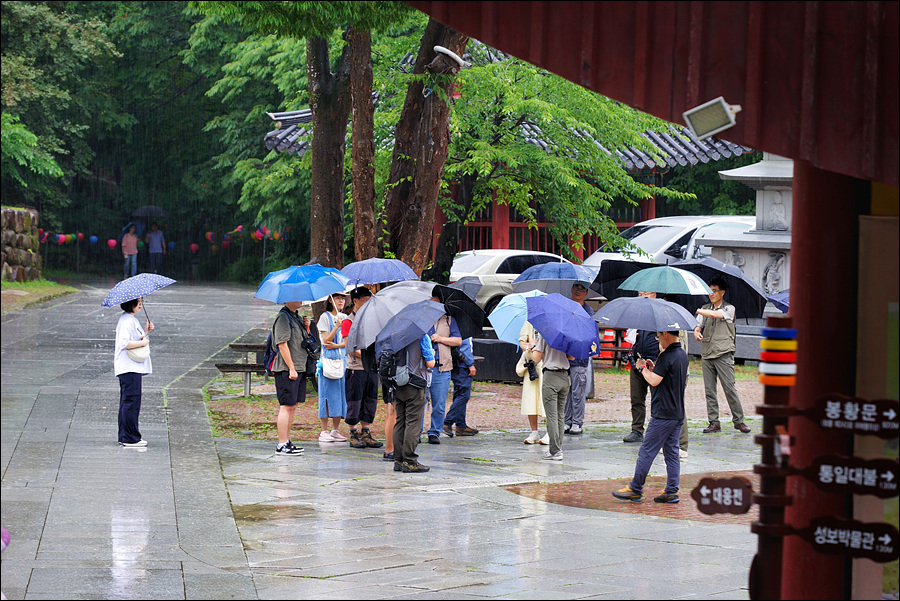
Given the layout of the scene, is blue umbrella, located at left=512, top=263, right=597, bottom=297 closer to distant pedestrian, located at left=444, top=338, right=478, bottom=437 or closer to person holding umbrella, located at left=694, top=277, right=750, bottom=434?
person holding umbrella, located at left=694, top=277, right=750, bottom=434

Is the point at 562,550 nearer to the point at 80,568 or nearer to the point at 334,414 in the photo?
the point at 80,568

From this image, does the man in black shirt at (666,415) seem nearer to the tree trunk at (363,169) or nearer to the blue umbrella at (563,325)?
the blue umbrella at (563,325)

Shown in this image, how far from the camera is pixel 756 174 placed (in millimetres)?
18016

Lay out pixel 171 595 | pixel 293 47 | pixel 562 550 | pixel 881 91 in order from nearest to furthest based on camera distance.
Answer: pixel 881 91
pixel 171 595
pixel 562 550
pixel 293 47

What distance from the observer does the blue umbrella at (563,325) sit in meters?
11.2

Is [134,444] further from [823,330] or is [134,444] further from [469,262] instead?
[469,262]

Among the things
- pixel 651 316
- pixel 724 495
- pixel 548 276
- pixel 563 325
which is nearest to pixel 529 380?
pixel 563 325

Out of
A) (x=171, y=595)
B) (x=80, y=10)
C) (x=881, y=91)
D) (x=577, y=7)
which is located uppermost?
(x=80, y=10)

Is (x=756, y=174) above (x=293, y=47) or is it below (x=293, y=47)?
below

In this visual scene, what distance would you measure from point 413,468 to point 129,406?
3.27m

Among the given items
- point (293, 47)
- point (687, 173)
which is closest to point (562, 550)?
point (293, 47)

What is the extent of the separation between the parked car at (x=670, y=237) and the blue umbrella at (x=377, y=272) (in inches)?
382

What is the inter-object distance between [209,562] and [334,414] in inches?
193

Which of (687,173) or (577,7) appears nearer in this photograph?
(577,7)
